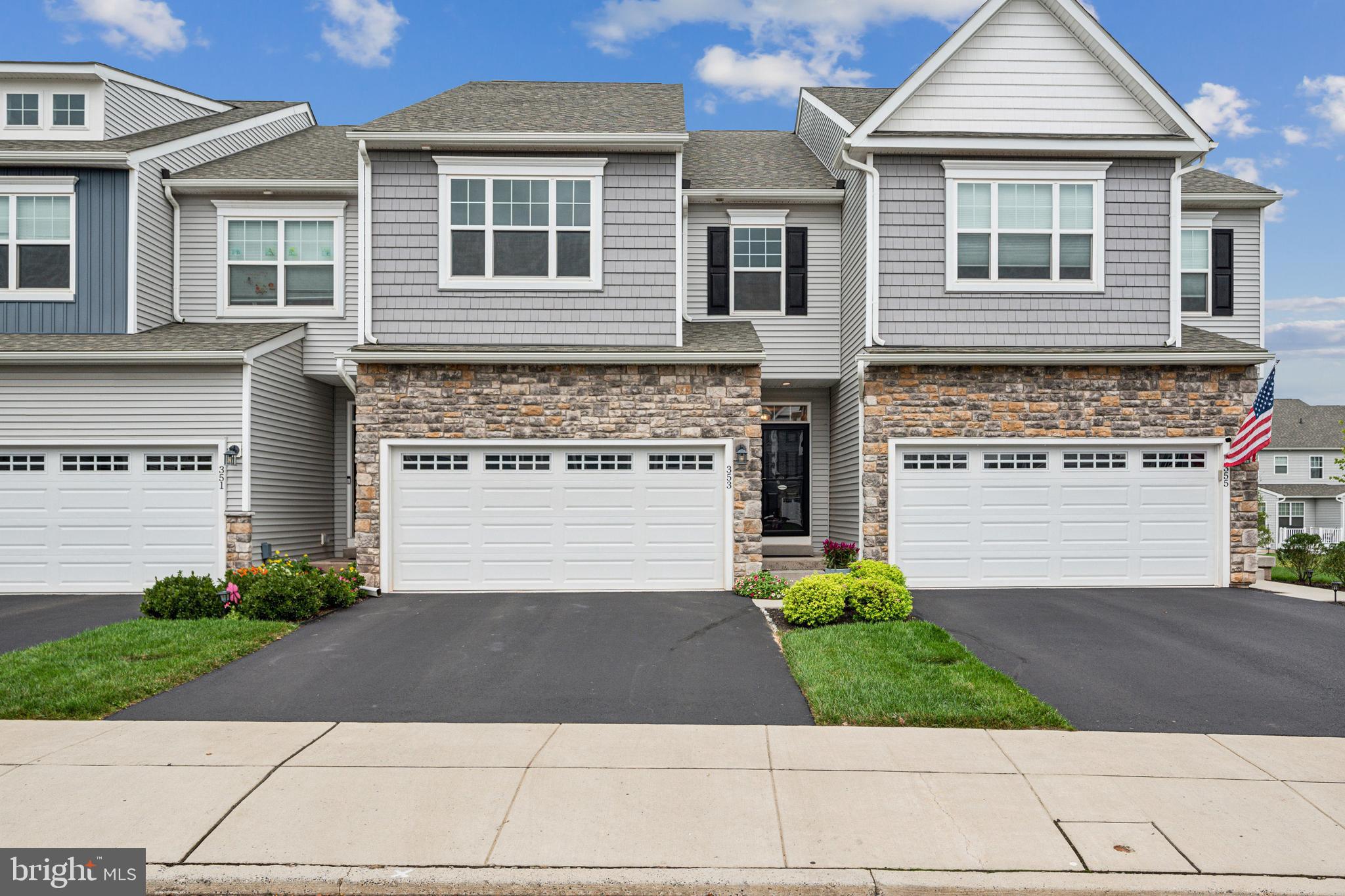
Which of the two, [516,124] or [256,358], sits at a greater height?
[516,124]

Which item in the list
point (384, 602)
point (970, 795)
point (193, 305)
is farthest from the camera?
point (193, 305)

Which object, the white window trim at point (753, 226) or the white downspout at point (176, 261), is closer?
the white downspout at point (176, 261)

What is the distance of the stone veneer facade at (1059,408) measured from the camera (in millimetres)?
13641

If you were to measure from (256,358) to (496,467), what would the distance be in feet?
13.8

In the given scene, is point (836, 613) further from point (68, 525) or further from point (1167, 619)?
point (68, 525)

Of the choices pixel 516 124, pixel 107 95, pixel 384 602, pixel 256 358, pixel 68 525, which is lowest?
pixel 384 602

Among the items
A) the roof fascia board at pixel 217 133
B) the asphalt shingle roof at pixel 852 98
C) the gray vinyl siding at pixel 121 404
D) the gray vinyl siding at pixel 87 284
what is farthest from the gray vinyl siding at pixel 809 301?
the gray vinyl siding at pixel 87 284

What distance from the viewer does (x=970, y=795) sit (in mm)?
5520

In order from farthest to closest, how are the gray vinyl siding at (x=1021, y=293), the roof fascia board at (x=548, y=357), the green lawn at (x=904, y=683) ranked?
the gray vinyl siding at (x=1021, y=293), the roof fascia board at (x=548, y=357), the green lawn at (x=904, y=683)

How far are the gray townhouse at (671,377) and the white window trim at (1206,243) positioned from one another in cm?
250

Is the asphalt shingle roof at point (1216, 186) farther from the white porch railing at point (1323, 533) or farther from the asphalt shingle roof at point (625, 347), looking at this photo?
the white porch railing at point (1323, 533)

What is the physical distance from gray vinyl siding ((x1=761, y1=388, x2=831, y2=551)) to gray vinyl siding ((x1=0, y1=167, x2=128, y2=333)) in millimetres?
10868

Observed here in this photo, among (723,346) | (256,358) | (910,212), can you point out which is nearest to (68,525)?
(256,358)

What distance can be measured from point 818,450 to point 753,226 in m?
4.17
